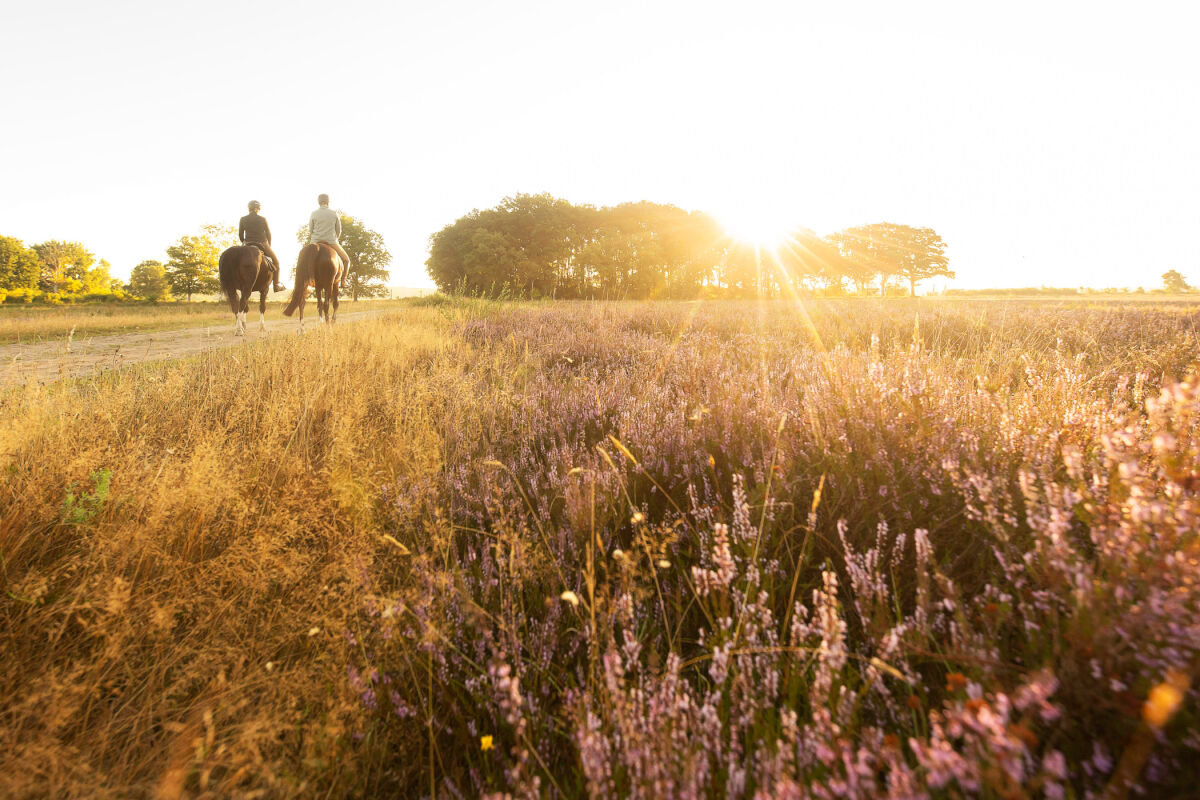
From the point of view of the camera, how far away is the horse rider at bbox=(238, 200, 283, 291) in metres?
11.1

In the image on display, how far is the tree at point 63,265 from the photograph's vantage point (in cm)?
5278

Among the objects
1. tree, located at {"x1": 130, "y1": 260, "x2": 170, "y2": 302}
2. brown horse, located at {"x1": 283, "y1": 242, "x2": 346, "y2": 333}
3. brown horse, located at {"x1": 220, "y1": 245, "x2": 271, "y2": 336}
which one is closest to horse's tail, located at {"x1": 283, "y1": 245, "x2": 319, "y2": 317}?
brown horse, located at {"x1": 283, "y1": 242, "x2": 346, "y2": 333}

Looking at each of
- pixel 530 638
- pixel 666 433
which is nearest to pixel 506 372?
pixel 666 433

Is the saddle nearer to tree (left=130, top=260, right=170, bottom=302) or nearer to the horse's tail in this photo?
the horse's tail

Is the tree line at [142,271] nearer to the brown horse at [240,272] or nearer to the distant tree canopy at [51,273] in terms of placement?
the distant tree canopy at [51,273]

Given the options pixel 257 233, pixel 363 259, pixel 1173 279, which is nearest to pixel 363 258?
pixel 363 259

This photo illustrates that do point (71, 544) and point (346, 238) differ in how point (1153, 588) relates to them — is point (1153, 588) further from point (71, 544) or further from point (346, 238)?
point (346, 238)

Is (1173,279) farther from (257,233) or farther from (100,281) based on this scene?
(100,281)

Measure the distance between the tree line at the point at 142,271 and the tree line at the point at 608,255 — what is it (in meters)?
15.9

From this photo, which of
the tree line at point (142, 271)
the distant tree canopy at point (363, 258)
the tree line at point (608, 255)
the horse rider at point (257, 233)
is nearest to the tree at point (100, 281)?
the tree line at point (142, 271)

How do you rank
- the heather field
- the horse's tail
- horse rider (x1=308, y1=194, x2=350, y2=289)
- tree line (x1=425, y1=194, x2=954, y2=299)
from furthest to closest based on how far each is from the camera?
tree line (x1=425, y1=194, x2=954, y2=299), horse rider (x1=308, y1=194, x2=350, y2=289), the horse's tail, the heather field

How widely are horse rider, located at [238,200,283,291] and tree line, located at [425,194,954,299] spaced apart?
2052cm

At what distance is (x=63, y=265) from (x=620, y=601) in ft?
274

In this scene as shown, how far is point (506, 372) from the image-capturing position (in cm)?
486
